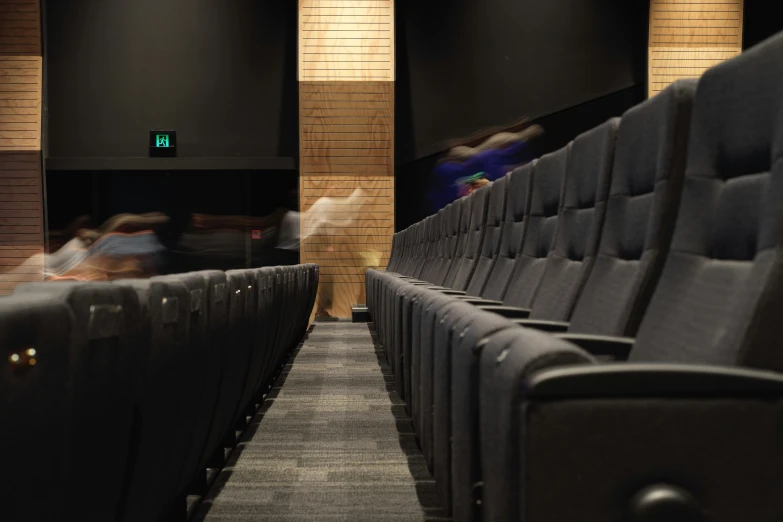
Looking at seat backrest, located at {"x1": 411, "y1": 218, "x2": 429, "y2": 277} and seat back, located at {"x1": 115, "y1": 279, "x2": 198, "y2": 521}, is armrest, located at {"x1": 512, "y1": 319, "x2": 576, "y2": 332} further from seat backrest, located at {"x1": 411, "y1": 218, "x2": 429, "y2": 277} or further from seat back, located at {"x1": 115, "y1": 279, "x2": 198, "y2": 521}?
seat backrest, located at {"x1": 411, "y1": 218, "x2": 429, "y2": 277}

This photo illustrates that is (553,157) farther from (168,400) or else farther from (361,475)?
(168,400)

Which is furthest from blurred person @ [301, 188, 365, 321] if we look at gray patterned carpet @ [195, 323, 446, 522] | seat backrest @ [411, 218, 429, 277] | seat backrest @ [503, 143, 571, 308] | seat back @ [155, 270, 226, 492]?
seat back @ [155, 270, 226, 492]

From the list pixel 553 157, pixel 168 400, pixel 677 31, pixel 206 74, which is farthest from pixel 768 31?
pixel 168 400

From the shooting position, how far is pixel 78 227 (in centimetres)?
269

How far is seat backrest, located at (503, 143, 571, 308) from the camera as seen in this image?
0.76 meters

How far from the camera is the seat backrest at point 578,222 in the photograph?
22.9 inches

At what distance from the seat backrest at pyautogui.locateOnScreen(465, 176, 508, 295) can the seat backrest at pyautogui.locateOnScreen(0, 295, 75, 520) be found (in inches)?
30.6

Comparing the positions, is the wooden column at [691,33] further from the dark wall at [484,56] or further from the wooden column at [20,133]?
the wooden column at [20,133]

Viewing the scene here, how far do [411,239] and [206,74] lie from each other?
121 centimetres

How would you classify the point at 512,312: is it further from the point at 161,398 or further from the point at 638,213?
the point at 161,398

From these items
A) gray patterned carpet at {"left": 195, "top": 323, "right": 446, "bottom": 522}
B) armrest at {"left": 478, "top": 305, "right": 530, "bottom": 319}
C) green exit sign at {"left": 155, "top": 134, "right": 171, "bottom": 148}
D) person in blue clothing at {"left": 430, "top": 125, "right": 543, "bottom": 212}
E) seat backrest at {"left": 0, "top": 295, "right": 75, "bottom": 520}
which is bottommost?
gray patterned carpet at {"left": 195, "top": 323, "right": 446, "bottom": 522}

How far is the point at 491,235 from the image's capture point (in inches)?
41.3

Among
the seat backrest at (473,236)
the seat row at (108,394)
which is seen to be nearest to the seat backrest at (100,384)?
the seat row at (108,394)

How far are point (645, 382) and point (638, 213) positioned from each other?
0.30 m
